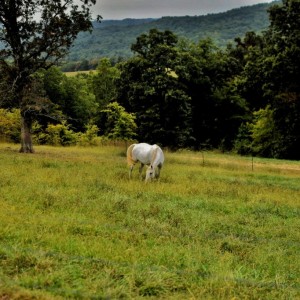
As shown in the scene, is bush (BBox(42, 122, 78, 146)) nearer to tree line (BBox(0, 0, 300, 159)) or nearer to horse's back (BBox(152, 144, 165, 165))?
tree line (BBox(0, 0, 300, 159))

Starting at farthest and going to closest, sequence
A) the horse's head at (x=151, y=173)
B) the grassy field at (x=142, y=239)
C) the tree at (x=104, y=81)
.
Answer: the tree at (x=104, y=81) → the horse's head at (x=151, y=173) → the grassy field at (x=142, y=239)

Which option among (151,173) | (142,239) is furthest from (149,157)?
(142,239)

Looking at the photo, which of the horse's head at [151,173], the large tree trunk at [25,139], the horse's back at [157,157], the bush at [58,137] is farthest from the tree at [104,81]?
the horse's head at [151,173]

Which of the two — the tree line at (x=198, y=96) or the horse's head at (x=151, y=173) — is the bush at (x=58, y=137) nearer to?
the tree line at (x=198, y=96)

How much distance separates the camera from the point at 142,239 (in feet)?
31.6

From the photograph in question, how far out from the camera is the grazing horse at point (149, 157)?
19.4m

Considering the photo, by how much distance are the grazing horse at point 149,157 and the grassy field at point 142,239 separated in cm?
122

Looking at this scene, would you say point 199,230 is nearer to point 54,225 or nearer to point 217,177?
point 54,225

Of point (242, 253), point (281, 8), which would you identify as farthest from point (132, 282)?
point (281, 8)

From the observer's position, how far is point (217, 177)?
23.3 meters

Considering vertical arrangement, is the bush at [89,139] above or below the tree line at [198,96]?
below

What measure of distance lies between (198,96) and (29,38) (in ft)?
102

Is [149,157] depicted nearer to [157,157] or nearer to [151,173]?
[157,157]

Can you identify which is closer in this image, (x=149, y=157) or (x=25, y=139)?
(x=149, y=157)
